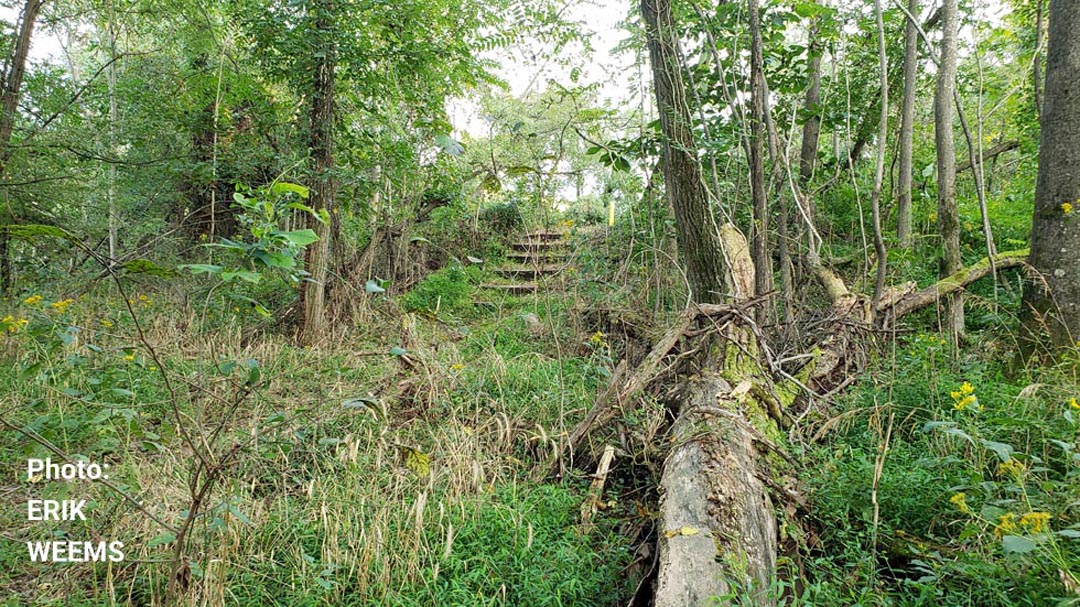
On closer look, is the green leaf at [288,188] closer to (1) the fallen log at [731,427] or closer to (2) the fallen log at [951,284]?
(1) the fallen log at [731,427]

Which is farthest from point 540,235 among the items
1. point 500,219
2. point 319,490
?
point 500,219

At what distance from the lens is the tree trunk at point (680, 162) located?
387 cm

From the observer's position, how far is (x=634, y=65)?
6055 millimetres

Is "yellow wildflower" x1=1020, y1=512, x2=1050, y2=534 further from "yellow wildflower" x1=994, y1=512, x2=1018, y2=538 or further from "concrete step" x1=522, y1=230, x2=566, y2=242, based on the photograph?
"concrete step" x1=522, y1=230, x2=566, y2=242

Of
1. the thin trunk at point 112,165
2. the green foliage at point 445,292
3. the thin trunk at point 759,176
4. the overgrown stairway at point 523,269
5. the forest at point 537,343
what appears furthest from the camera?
the overgrown stairway at point 523,269

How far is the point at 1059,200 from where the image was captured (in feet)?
9.96

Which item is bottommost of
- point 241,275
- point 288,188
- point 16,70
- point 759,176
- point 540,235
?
point 241,275

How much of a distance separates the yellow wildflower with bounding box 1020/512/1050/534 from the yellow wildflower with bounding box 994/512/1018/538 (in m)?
0.03

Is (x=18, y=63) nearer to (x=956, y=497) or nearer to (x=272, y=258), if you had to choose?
(x=272, y=258)

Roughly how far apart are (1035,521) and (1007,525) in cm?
7

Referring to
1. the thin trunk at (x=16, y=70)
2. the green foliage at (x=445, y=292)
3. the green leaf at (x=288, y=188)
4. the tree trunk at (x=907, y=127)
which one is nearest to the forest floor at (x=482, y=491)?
the green leaf at (x=288, y=188)

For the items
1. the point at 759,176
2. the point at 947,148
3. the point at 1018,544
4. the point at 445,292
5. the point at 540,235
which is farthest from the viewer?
the point at 445,292

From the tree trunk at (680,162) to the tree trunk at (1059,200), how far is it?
5.88 ft

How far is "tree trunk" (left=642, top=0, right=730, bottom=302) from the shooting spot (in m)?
3.87
